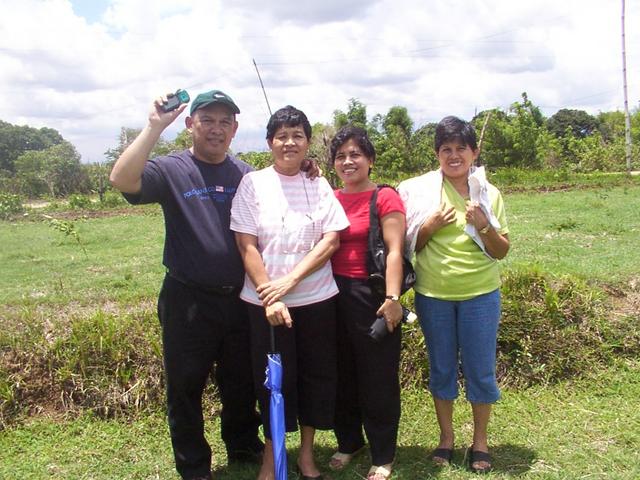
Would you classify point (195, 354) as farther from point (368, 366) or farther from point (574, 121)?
point (574, 121)

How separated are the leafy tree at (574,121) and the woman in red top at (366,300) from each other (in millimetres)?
45000

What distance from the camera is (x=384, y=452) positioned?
10.6ft

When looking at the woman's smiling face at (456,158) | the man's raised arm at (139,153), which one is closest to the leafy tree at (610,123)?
the woman's smiling face at (456,158)

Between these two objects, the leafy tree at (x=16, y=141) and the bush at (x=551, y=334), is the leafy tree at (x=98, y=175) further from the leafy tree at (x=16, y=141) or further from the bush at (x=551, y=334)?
the leafy tree at (x=16, y=141)

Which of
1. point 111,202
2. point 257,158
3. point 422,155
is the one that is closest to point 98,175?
point 111,202

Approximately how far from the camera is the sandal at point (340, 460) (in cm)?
338

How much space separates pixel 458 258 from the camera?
3123 mm

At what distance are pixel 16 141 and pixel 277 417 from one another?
230 ft

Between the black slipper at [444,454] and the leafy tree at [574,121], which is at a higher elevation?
the leafy tree at [574,121]

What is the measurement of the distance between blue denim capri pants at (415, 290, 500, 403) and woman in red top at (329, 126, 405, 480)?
0.73 ft

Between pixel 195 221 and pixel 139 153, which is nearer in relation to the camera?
pixel 139 153

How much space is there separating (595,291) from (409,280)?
8.03 ft

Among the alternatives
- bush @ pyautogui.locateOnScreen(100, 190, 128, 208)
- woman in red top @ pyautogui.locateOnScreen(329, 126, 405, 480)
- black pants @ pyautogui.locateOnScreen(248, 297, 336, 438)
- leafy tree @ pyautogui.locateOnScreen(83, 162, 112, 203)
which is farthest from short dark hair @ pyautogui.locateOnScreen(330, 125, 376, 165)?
leafy tree @ pyautogui.locateOnScreen(83, 162, 112, 203)

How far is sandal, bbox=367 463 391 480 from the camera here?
3.18 metres
